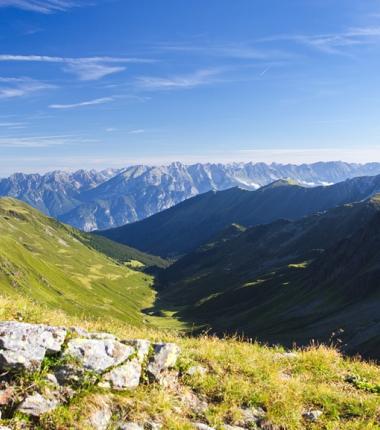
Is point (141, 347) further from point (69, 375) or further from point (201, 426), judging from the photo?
point (201, 426)

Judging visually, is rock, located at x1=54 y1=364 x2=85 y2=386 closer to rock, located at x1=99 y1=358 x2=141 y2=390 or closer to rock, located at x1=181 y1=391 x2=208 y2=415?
rock, located at x1=99 y1=358 x2=141 y2=390

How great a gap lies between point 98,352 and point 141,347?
4.98ft

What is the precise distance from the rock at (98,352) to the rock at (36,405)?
1.25 metres

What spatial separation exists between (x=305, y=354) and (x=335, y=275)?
172 metres

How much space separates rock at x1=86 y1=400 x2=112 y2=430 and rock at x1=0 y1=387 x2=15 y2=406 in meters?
1.99

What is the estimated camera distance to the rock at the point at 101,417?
10.9 meters

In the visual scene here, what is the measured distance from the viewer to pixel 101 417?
11.2 metres

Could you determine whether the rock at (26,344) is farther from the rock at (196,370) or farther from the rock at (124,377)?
the rock at (196,370)

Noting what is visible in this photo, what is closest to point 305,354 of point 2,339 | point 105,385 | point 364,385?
point 364,385

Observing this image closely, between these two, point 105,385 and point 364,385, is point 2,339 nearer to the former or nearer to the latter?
point 105,385

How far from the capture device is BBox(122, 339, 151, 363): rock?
518 inches

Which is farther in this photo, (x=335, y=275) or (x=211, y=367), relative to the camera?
(x=335, y=275)

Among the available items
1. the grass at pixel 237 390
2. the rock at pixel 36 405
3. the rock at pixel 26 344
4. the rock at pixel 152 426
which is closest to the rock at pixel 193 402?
the grass at pixel 237 390

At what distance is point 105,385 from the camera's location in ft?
38.8
